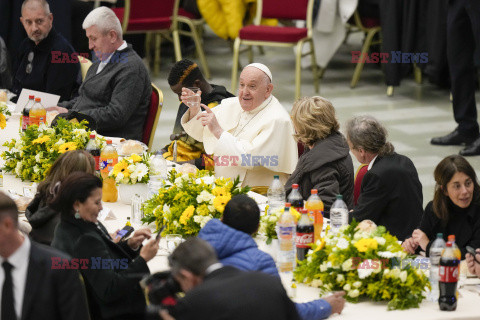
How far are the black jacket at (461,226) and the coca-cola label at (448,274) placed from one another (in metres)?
0.69

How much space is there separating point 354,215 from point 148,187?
1.12 metres

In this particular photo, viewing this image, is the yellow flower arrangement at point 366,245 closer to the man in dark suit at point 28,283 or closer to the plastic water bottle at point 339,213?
the plastic water bottle at point 339,213

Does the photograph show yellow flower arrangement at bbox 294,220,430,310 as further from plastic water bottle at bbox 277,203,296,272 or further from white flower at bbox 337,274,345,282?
plastic water bottle at bbox 277,203,296,272

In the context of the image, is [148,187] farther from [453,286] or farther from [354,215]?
[453,286]

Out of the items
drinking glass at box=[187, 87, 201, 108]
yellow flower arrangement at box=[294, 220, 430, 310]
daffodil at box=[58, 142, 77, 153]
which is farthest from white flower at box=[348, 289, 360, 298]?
drinking glass at box=[187, 87, 201, 108]

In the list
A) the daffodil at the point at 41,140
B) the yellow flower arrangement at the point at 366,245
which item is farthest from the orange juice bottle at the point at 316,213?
the daffodil at the point at 41,140

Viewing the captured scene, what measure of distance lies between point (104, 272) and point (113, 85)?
10.3 feet

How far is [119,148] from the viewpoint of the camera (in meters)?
6.31

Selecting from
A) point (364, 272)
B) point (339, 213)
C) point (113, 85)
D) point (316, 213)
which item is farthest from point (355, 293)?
point (113, 85)

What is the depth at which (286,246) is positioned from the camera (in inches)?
173

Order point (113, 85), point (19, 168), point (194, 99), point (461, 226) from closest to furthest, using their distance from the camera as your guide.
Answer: point (461, 226), point (19, 168), point (194, 99), point (113, 85)

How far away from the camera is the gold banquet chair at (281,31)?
32.7 ft

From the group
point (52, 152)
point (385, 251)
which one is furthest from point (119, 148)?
point (385, 251)

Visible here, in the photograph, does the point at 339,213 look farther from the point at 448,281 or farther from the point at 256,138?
the point at 256,138
